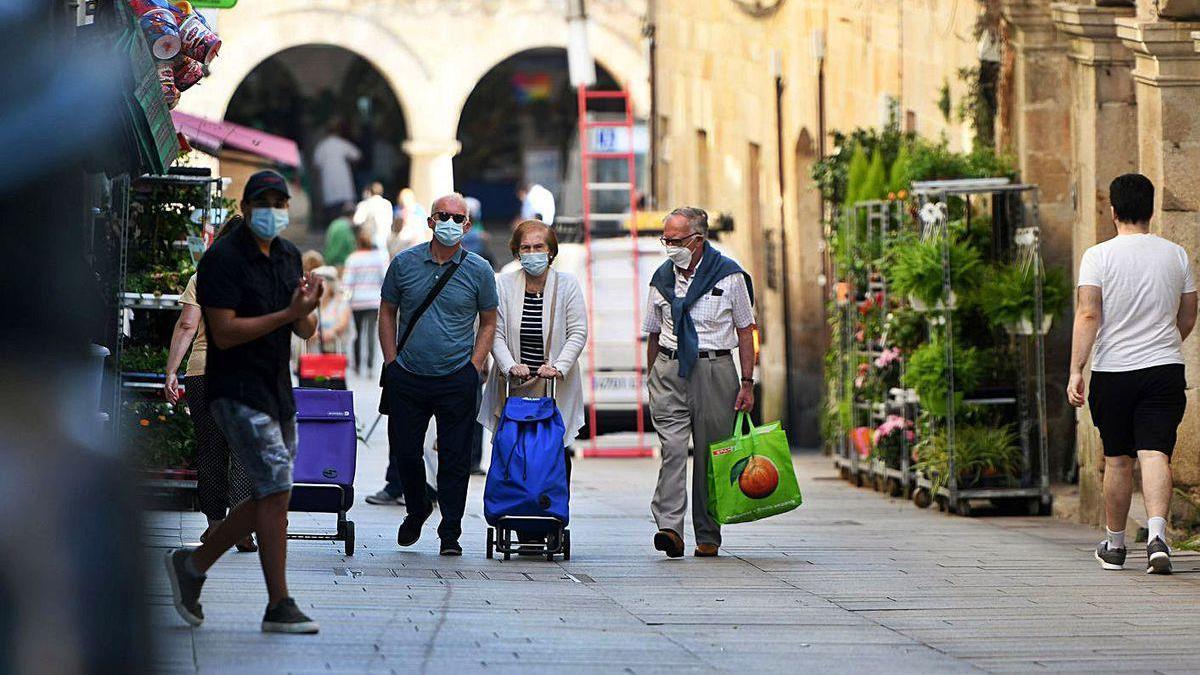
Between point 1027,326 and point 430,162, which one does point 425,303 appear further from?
point 430,162

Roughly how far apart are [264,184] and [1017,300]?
21.6 feet

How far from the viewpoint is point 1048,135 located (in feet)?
47.3

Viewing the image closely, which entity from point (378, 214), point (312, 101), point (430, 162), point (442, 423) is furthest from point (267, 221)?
point (312, 101)

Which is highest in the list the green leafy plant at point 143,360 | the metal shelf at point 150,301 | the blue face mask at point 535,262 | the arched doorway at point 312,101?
the arched doorway at point 312,101

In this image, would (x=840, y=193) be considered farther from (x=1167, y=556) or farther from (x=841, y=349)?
(x=1167, y=556)

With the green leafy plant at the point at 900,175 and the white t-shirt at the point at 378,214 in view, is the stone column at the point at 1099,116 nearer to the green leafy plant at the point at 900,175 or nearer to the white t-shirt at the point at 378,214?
the green leafy plant at the point at 900,175

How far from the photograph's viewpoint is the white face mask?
1102cm

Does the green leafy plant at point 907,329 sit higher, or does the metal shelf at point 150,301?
the metal shelf at point 150,301

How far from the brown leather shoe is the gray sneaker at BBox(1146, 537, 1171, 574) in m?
2.25

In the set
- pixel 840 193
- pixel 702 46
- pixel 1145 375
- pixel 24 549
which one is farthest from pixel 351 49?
pixel 24 549

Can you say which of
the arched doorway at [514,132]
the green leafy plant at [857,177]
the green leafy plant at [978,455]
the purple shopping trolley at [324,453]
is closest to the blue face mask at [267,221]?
the purple shopping trolley at [324,453]

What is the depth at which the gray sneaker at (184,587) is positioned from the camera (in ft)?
25.3

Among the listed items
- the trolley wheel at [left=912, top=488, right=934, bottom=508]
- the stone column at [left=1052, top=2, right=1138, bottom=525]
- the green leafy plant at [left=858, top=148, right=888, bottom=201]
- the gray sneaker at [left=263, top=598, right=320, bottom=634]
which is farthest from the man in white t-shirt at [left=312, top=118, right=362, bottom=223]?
the gray sneaker at [left=263, top=598, right=320, bottom=634]

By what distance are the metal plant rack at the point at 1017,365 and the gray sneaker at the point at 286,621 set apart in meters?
6.53
